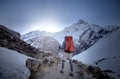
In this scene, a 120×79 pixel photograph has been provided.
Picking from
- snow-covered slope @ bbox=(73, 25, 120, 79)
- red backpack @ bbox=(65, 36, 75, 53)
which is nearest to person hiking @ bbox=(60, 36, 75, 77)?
red backpack @ bbox=(65, 36, 75, 53)

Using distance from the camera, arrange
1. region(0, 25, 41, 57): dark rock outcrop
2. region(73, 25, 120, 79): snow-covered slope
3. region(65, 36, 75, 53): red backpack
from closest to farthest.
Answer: region(65, 36, 75, 53): red backpack → region(0, 25, 41, 57): dark rock outcrop → region(73, 25, 120, 79): snow-covered slope

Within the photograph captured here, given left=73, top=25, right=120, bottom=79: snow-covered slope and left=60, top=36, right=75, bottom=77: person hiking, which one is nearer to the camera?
left=60, top=36, right=75, bottom=77: person hiking

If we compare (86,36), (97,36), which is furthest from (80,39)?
(97,36)

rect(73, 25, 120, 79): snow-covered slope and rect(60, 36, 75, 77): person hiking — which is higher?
rect(73, 25, 120, 79): snow-covered slope

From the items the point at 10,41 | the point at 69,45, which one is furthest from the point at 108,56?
the point at 69,45

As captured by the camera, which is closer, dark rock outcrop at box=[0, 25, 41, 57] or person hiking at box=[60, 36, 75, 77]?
person hiking at box=[60, 36, 75, 77]

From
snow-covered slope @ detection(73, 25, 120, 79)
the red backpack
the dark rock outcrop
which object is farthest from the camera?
snow-covered slope @ detection(73, 25, 120, 79)

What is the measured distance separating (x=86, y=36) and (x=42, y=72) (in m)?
149

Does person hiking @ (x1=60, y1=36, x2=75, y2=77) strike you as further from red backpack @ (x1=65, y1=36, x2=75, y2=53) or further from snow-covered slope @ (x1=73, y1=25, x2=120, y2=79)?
snow-covered slope @ (x1=73, y1=25, x2=120, y2=79)

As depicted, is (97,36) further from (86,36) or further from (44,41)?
(44,41)

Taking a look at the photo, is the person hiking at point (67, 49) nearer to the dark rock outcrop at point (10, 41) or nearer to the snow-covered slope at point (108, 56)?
the dark rock outcrop at point (10, 41)

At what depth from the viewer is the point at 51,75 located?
9703 millimetres

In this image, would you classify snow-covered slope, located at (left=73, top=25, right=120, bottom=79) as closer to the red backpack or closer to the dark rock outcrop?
the dark rock outcrop

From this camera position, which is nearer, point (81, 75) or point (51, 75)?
point (51, 75)
